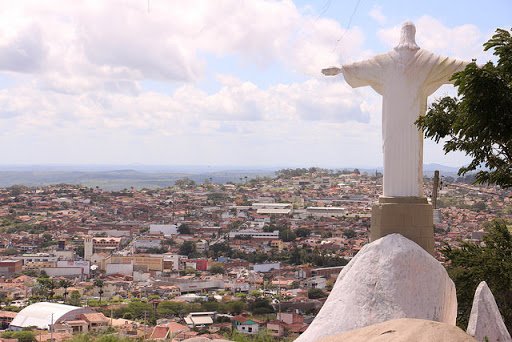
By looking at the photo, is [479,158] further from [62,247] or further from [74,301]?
[62,247]

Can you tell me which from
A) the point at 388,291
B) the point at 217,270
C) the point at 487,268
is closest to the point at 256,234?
the point at 217,270

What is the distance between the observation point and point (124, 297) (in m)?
38.1

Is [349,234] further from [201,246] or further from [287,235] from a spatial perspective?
[201,246]

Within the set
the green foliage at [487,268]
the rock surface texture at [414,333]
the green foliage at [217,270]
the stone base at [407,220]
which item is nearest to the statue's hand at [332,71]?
the stone base at [407,220]

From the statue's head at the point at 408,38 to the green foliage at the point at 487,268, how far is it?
229 centimetres

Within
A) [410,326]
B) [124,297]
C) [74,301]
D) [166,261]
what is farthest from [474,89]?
[166,261]

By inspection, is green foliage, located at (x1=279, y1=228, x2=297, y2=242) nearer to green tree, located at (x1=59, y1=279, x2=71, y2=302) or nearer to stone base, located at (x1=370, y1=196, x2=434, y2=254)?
green tree, located at (x1=59, y1=279, x2=71, y2=302)

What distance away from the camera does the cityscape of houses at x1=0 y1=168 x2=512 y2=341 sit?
2556 cm

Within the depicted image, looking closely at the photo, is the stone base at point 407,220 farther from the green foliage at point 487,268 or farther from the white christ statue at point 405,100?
the green foliage at point 487,268

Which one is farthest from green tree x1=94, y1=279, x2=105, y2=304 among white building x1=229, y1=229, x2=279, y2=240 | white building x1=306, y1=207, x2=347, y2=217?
white building x1=306, y1=207, x2=347, y2=217

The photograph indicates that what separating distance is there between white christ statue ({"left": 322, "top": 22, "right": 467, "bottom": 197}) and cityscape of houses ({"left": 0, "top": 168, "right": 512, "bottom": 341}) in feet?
4.09

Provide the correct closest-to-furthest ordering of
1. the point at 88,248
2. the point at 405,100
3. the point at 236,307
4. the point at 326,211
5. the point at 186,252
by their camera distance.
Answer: the point at 405,100
the point at 236,307
the point at 88,248
the point at 186,252
the point at 326,211

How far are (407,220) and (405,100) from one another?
1184 millimetres

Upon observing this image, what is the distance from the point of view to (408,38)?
8023mm
